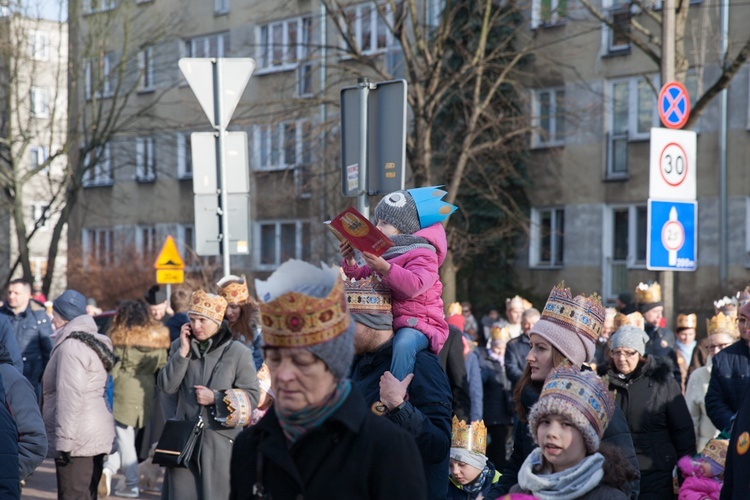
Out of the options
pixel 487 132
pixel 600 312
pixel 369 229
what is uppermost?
pixel 487 132

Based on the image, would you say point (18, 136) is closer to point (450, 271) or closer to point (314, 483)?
point (450, 271)

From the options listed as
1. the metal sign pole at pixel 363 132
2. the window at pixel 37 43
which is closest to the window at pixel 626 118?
the window at pixel 37 43

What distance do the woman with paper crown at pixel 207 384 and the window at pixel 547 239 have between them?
2173 centimetres

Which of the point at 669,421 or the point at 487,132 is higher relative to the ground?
the point at 487,132

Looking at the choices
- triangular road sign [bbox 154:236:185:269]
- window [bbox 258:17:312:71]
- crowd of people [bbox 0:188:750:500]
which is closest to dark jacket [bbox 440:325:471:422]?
crowd of people [bbox 0:188:750:500]

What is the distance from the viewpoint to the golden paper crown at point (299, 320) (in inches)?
130

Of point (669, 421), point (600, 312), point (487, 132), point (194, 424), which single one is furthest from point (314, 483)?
point (487, 132)

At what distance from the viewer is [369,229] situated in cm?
512

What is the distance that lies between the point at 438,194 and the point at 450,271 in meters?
17.1

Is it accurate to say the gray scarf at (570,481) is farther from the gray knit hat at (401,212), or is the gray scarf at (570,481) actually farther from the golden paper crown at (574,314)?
the gray knit hat at (401,212)

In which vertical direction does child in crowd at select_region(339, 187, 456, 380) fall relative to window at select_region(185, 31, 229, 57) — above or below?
below

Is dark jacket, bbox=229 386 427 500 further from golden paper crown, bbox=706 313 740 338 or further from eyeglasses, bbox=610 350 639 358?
golden paper crown, bbox=706 313 740 338

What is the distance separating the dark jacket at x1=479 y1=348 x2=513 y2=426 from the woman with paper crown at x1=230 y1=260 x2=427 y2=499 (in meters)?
9.56

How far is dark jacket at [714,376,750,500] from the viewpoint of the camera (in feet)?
15.1
